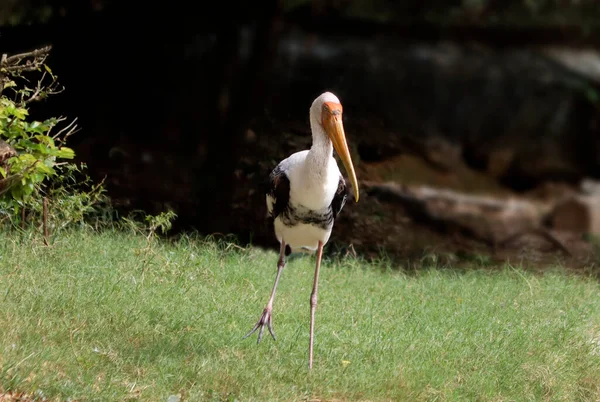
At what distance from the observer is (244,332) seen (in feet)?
14.0

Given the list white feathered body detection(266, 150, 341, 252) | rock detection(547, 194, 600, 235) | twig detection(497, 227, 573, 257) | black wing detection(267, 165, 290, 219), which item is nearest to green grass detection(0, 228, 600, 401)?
white feathered body detection(266, 150, 341, 252)

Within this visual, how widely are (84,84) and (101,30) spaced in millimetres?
525

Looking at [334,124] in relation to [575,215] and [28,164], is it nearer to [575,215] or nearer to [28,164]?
[28,164]

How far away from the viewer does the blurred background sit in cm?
665

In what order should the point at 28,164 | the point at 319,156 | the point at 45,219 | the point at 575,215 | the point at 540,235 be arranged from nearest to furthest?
the point at 319,156
the point at 28,164
the point at 45,219
the point at 540,235
the point at 575,215

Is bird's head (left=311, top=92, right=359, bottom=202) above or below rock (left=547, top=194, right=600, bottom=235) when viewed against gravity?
above

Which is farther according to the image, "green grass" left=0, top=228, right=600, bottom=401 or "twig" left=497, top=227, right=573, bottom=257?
"twig" left=497, top=227, right=573, bottom=257

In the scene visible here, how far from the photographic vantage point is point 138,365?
12.0 feet

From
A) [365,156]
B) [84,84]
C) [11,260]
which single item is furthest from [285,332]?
[84,84]

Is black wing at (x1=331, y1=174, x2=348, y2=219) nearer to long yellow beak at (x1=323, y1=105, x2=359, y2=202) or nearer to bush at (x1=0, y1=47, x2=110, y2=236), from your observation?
long yellow beak at (x1=323, y1=105, x2=359, y2=202)

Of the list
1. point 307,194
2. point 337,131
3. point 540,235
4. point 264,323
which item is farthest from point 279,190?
point 540,235

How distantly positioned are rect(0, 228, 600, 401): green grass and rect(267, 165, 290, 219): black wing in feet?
2.00

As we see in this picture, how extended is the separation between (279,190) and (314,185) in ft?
0.81

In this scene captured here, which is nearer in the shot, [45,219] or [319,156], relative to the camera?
[319,156]
